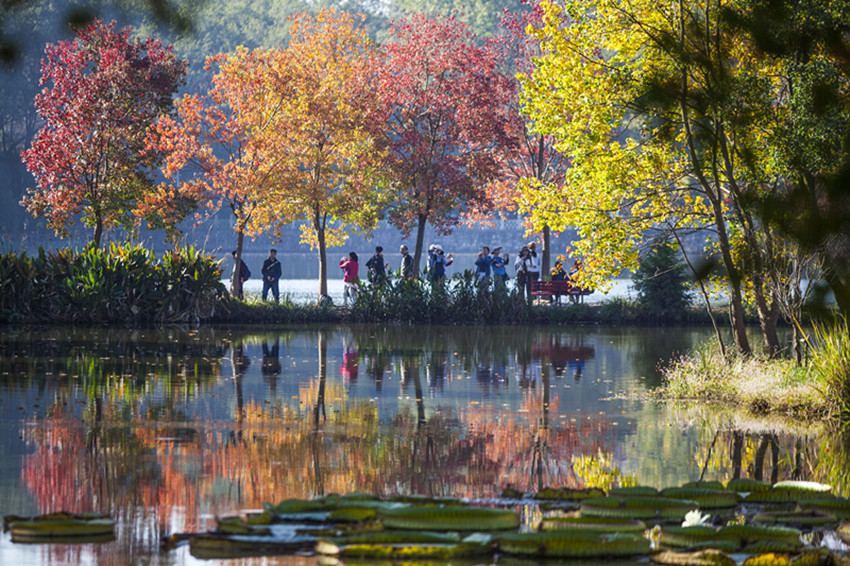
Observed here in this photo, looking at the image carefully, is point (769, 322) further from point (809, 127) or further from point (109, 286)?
point (109, 286)

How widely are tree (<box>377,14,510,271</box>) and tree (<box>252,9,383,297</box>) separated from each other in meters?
0.99

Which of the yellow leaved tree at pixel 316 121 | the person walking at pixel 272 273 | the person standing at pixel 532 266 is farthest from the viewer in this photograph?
the person walking at pixel 272 273

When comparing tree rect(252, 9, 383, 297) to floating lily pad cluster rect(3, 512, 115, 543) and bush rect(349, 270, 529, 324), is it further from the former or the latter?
floating lily pad cluster rect(3, 512, 115, 543)

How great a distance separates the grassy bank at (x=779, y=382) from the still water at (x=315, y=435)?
0.79 metres

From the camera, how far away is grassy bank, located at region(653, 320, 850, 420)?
41.8 ft

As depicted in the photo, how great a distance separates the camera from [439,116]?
36.7 meters

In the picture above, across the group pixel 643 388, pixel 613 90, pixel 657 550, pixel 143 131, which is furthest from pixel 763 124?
pixel 143 131

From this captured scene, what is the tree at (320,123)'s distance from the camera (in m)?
32.8

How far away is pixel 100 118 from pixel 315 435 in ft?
71.3

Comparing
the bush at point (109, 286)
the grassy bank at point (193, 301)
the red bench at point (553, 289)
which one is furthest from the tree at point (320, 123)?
the red bench at point (553, 289)

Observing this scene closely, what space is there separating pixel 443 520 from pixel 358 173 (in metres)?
30.2

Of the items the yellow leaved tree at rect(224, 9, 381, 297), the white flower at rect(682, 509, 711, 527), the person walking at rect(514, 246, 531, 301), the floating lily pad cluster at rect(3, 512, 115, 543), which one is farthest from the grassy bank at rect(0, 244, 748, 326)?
the white flower at rect(682, 509, 711, 527)

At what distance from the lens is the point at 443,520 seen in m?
6.99

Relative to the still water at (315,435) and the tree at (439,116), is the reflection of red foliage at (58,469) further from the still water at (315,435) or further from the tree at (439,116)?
the tree at (439,116)
